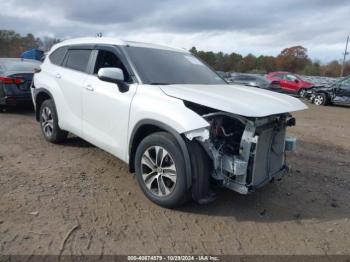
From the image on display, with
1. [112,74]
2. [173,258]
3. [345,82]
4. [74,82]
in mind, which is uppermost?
[112,74]

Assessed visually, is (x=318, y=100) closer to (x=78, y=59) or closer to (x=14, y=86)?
(x=14, y=86)

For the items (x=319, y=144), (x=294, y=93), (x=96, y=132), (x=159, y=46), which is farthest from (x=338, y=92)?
(x=96, y=132)

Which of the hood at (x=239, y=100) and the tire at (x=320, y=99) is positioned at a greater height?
the hood at (x=239, y=100)

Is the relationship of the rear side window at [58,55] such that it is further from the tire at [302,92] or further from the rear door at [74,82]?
the tire at [302,92]

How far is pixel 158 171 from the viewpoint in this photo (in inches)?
152

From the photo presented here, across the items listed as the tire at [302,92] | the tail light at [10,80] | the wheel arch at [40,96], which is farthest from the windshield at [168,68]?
the tire at [302,92]

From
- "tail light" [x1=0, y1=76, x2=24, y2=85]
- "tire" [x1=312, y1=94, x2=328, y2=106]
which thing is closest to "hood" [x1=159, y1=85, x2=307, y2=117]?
"tail light" [x1=0, y1=76, x2=24, y2=85]

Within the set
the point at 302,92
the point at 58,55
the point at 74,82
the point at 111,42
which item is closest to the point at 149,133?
the point at 111,42

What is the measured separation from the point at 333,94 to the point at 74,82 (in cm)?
1450

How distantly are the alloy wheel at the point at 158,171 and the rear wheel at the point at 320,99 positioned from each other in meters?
15.0

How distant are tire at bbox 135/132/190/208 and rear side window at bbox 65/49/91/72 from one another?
1919 millimetres

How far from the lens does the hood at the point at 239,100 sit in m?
3.34

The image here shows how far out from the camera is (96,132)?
4730 mm

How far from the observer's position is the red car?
1952 centimetres
